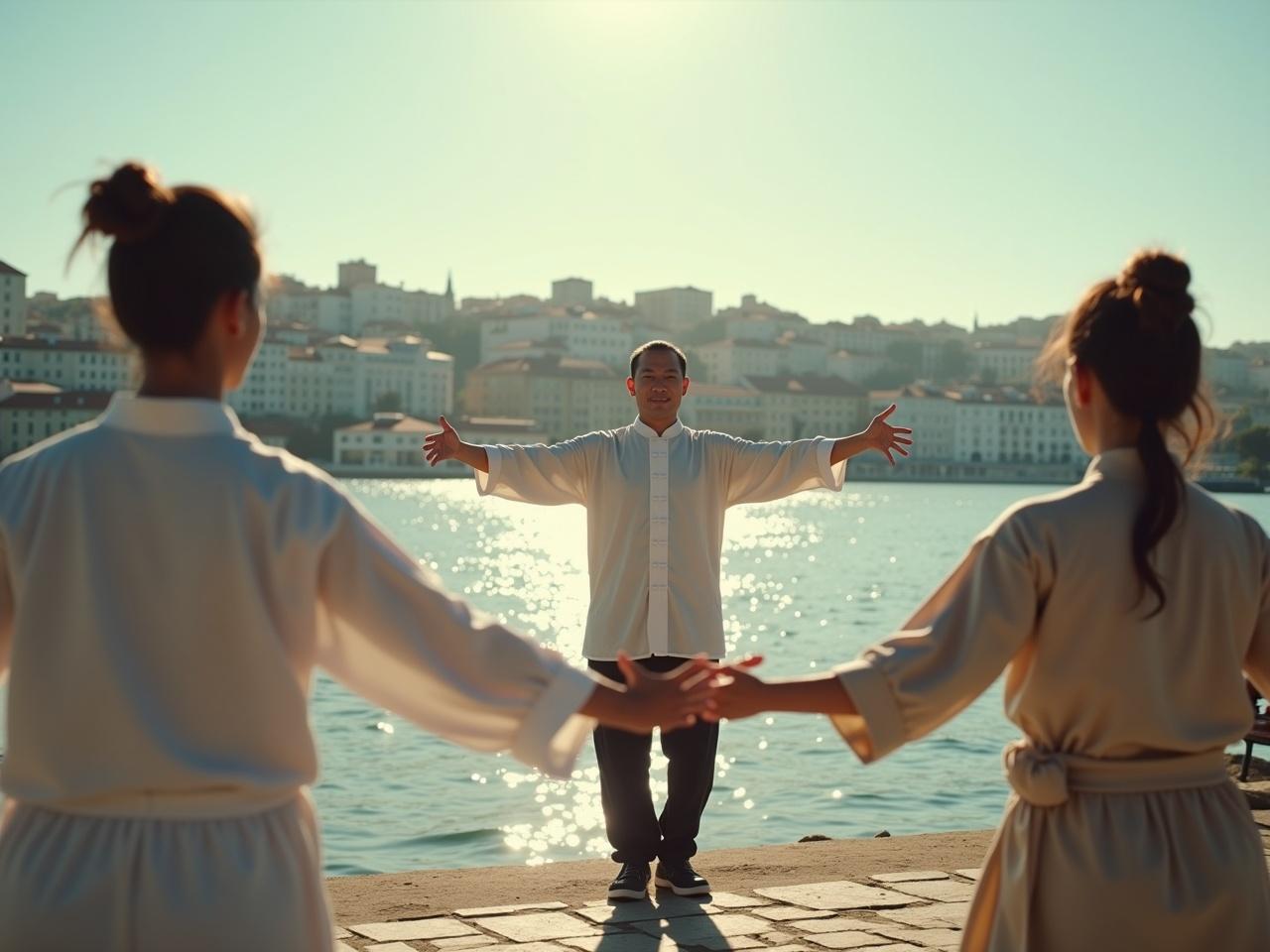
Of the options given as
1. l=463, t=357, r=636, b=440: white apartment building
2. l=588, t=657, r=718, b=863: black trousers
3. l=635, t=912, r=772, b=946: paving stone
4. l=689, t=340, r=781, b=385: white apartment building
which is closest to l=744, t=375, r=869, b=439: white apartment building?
l=689, t=340, r=781, b=385: white apartment building

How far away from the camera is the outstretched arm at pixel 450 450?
5.75 metres

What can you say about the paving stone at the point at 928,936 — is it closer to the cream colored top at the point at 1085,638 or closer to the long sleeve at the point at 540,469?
the long sleeve at the point at 540,469

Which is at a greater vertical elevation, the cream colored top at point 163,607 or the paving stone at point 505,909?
the cream colored top at point 163,607

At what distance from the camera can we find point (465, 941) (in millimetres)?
4797

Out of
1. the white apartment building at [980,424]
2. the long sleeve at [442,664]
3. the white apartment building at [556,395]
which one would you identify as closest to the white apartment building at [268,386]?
the white apartment building at [556,395]

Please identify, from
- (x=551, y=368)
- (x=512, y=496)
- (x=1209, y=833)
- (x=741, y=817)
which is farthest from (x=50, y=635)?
(x=551, y=368)

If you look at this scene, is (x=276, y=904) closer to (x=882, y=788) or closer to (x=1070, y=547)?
(x=1070, y=547)

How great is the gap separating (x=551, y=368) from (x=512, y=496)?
421 feet

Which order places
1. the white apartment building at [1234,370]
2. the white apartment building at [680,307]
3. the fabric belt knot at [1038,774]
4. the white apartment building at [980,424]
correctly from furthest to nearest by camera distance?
the white apartment building at [680,307]
the white apartment building at [1234,370]
the white apartment building at [980,424]
the fabric belt knot at [1038,774]

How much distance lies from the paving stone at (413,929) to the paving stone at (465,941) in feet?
0.15

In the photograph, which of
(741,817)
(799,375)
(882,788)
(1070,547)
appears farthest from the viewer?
(799,375)

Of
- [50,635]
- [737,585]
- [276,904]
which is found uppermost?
[50,635]

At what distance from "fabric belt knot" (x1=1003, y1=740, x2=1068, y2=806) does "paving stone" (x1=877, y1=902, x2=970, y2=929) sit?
240 cm

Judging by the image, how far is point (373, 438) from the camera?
119 metres
